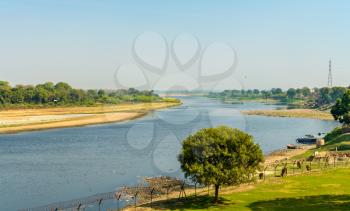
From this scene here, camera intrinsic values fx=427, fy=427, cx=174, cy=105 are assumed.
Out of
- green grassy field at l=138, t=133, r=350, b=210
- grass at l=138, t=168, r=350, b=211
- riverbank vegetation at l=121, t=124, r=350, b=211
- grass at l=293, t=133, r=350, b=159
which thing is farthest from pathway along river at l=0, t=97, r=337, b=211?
grass at l=138, t=168, r=350, b=211

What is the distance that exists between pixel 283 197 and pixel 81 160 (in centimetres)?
5205

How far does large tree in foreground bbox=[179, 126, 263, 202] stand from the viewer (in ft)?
165

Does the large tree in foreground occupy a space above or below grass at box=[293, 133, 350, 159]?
above

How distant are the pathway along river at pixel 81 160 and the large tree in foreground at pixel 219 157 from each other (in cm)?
2105

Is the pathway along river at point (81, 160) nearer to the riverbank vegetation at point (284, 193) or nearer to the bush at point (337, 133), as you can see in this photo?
the bush at point (337, 133)

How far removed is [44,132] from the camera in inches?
5955

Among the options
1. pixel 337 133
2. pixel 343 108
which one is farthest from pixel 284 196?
pixel 343 108

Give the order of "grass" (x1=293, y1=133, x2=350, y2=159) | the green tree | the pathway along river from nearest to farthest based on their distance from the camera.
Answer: the pathway along river, "grass" (x1=293, y1=133, x2=350, y2=159), the green tree

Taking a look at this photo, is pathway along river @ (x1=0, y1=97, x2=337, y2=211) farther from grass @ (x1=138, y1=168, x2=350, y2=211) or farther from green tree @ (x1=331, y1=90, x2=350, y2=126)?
grass @ (x1=138, y1=168, x2=350, y2=211)

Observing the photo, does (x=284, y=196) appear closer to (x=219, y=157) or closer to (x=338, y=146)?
(x=219, y=157)

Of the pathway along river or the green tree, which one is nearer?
the pathway along river

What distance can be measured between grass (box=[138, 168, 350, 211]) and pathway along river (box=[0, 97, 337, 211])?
1930 centimetres

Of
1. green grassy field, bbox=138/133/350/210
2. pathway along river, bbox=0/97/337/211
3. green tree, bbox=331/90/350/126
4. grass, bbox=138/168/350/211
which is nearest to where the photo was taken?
grass, bbox=138/168/350/211

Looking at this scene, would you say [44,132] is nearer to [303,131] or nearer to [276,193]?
[303,131]
